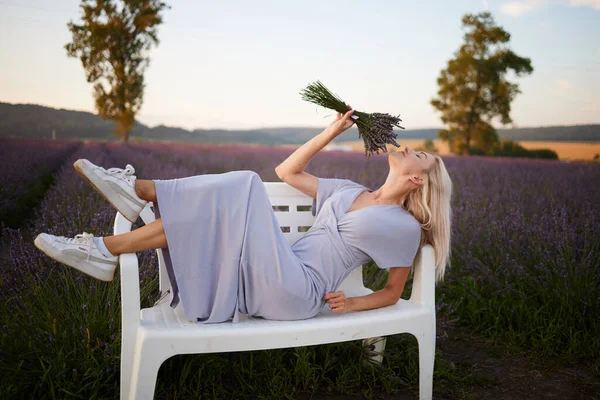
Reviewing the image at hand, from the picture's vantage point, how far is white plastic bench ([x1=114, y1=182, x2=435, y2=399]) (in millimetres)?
1632

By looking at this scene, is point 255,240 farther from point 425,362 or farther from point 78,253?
point 425,362

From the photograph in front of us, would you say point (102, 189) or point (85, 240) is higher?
point (102, 189)

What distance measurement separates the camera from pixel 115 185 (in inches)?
69.1

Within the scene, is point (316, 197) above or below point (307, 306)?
above

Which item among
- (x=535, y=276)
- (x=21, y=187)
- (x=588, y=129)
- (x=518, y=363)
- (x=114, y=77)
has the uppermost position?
(x=114, y=77)

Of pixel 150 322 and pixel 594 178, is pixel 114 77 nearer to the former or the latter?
pixel 594 178

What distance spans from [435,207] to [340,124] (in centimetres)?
53

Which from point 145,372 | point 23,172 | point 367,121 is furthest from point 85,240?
point 23,172

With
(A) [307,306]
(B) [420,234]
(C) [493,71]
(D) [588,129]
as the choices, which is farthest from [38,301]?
(C) [493,71]

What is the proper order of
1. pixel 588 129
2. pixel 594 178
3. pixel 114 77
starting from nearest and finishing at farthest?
pixel 594 178 < pixel 588 129 < pixel 114 77

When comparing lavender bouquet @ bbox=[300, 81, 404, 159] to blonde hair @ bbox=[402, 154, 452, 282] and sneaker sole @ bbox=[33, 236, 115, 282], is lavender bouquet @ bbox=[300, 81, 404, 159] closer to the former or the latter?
blonde hair @ bbox=[402, 154, 452, 282]

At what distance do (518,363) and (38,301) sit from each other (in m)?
2.29

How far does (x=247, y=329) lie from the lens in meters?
1.72

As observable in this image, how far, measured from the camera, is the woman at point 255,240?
1753 mm
